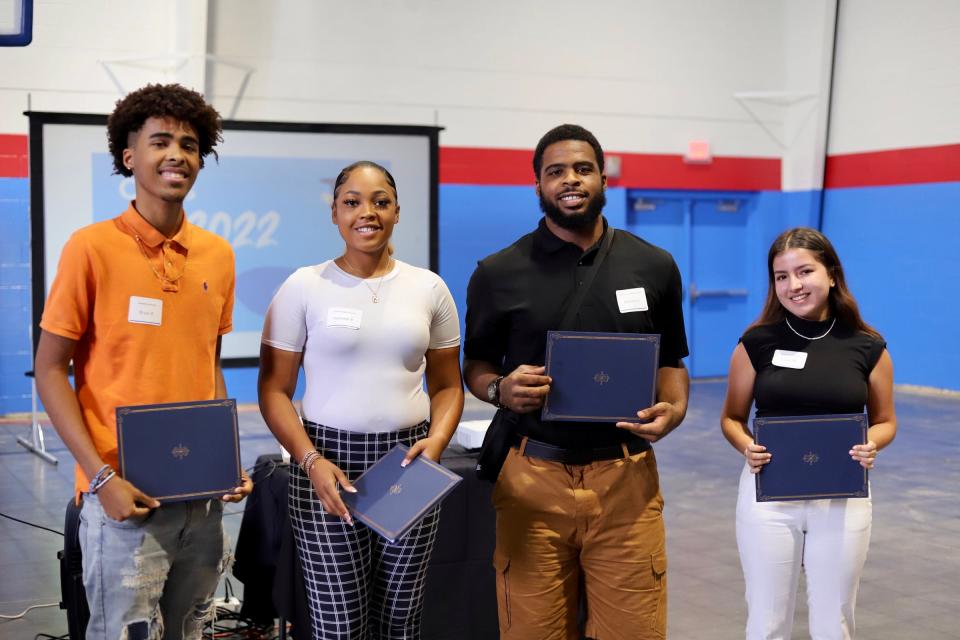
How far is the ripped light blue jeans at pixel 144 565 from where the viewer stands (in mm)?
2131

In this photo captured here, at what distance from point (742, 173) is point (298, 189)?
551 cm

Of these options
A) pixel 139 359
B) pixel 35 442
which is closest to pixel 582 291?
pixel 139 359

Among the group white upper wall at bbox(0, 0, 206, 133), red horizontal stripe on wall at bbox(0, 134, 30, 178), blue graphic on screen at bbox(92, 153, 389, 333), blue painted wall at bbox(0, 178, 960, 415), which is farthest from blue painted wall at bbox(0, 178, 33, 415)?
blue painted wall at bbox(0, 178, 960, 415)

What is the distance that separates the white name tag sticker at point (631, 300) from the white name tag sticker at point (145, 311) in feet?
3.50

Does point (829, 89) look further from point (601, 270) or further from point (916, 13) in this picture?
point (601, 270)

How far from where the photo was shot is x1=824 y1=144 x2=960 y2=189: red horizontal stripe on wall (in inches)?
402

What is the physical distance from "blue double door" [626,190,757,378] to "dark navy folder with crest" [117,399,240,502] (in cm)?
949

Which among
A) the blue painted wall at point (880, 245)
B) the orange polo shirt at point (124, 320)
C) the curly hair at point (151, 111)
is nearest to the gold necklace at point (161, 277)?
the orange polo shirt at point (124, 320)

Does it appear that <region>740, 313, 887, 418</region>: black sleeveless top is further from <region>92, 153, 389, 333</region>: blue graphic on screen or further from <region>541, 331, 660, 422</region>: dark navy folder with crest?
<region>92, 153, 389, 333</region>: blue graphic on screen

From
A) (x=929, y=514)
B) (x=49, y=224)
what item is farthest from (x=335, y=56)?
(x=929, y=514)

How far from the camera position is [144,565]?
2.14 metres

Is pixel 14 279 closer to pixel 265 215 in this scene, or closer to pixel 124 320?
pixel 265 215

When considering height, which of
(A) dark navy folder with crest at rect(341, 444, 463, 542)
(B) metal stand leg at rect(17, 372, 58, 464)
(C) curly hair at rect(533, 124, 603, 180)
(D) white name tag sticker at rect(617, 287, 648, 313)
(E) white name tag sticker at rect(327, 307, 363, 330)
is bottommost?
(B) metal stand leg at rect(17, 372, 58, 464)

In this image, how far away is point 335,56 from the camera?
9.67 metres
